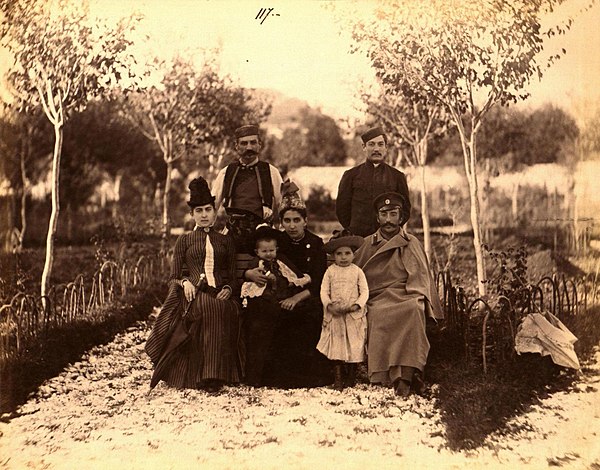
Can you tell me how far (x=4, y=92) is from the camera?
4328 millimetres

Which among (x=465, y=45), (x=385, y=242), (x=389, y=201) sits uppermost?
(x=465, y=45)

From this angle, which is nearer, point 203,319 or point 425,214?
point 203,319

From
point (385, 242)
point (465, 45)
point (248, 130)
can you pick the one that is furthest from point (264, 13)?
point (385, 242)

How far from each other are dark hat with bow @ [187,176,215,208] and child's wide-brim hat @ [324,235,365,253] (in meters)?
0.79

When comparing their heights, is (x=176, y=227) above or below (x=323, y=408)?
above

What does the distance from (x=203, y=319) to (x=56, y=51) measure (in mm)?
1924

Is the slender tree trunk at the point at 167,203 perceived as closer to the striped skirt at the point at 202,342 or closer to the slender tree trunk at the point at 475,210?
the striped skirt at the point at 202,342

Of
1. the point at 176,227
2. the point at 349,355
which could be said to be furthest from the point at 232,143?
the point at 349,355

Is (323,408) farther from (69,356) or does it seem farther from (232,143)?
(232,143)

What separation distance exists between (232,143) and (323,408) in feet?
6.49

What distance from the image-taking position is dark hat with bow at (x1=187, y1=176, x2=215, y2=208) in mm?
4191

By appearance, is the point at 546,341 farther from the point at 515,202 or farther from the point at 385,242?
the point at 385,242

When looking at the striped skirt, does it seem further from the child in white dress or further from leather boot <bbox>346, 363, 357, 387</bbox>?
leather boot <bbox>346, 363, 357, 387</bbox>

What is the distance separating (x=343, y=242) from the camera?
4223 mm
